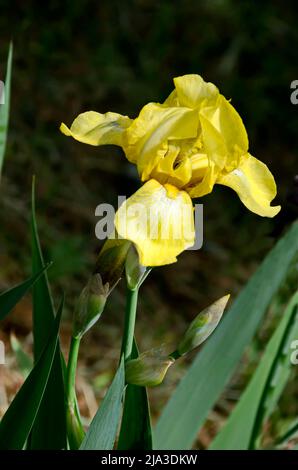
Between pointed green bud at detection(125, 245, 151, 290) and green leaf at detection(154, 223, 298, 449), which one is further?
green leaf at detection(154, 223, 298, 449)

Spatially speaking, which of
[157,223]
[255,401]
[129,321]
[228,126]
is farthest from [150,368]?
[255,401]

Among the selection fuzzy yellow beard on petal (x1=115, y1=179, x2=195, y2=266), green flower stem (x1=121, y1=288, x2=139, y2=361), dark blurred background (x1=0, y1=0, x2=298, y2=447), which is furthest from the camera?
dark blurred background (x1=0, y1=0, x2=298, y2=447)

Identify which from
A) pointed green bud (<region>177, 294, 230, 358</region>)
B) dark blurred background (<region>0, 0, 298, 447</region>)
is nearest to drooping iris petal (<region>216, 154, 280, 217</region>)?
pointed green bud (<region>177, 294, 230, 358</region>)

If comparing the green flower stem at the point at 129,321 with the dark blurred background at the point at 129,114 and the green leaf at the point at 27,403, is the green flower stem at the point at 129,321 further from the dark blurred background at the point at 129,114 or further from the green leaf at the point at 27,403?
the dark blurred background at the point at 129,114

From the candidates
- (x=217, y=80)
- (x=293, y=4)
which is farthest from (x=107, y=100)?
(x=293, y=4)

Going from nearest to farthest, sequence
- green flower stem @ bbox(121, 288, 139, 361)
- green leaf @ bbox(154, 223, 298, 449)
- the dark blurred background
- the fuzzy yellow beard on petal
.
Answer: the fuzzy yellow beard on petal → green flower stem @ bbox(121, 288, 139, 361) → green leaf @ bbox(154, 223, 298, 449) → the dark blurred background

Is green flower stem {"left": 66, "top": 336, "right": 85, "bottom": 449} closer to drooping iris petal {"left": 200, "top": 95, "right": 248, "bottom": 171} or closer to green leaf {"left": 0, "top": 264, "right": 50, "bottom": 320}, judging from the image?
green leaf {"left": 0, "top": 264, "right": 50, "bottom": 320}
